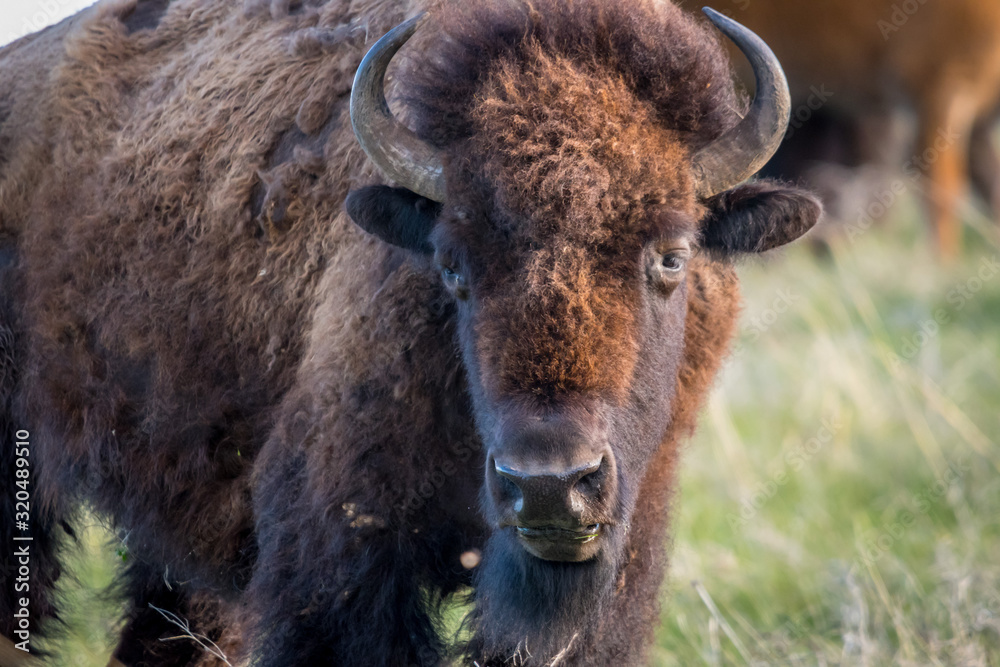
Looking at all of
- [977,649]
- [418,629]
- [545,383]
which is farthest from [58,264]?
[977,649]

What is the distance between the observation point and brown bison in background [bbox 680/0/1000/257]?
966 centimetres

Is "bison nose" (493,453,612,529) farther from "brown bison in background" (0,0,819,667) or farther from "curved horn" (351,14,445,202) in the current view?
"curved horn" (351,14,445,202)

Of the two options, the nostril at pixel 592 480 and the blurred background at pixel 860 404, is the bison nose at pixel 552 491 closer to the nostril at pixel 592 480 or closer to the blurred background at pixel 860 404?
the nostril at pixel 592 480

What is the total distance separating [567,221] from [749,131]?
0.75 metres

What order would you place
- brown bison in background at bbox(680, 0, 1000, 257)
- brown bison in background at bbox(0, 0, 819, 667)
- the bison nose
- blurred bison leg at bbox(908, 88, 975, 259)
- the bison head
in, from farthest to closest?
blurred bison leg at bbox(908, 88, 975, 259), brown bison in background at bbox(680, 0, 1000, 257), brown bison in background at bbox(0, 0, 819, 667), the bison head, the bison nose

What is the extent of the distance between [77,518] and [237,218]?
183cm

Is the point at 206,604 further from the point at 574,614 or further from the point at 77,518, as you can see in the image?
the point at 574,614

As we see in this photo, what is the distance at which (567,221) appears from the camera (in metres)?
2.93

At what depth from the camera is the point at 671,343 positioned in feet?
10.9

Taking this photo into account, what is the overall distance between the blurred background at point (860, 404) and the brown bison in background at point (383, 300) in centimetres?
69

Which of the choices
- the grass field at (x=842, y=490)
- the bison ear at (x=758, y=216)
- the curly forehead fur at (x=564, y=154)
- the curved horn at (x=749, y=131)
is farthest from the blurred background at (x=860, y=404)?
the curly forehead fur at (x=564, y=154)

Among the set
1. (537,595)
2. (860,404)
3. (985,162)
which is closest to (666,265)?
(537,595)

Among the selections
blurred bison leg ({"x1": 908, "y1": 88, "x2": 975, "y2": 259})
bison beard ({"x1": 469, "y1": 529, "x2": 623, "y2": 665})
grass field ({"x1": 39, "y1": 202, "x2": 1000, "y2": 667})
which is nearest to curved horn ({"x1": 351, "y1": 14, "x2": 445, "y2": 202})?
bison beard ({"x1": 469, "y1": 529, "x2": 623, "y2": 665})

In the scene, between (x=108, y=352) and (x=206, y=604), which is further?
(x=206, y=604)
